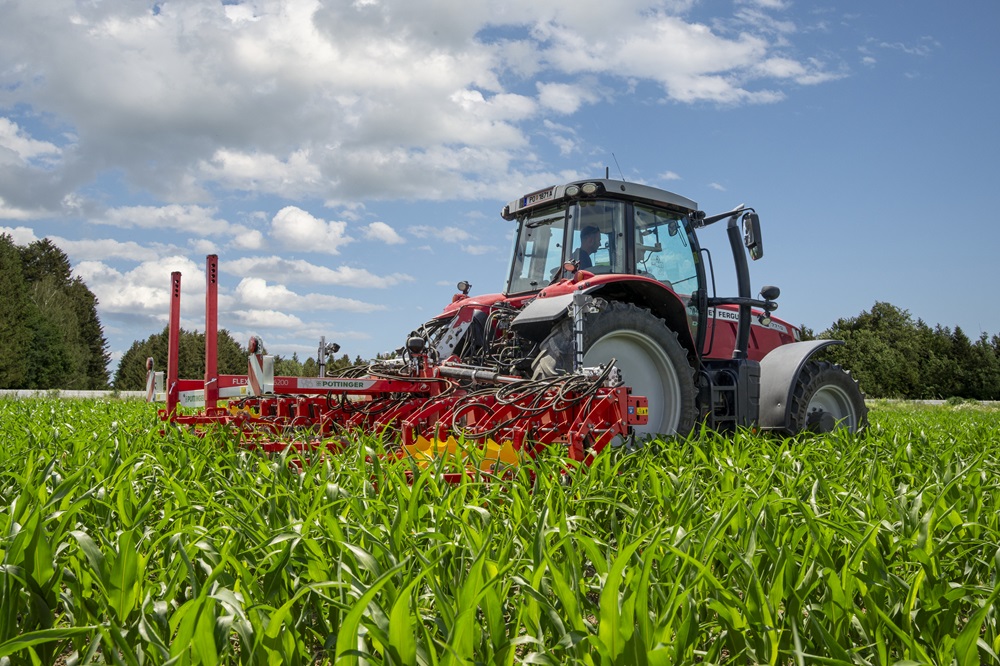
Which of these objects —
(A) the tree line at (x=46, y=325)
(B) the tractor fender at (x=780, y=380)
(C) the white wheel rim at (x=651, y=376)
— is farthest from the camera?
(A) the tree line at (x=46, y=325)

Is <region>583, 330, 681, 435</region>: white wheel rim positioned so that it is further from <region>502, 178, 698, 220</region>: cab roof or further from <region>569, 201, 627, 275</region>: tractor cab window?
<region>502, 178, 698, 220</region>: cab roof

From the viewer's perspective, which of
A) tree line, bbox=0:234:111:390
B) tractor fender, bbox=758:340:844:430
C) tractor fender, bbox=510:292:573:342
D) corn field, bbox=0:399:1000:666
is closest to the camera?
corn field, bbox=0:399:1000:666

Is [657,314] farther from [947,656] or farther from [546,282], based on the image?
[947,656]

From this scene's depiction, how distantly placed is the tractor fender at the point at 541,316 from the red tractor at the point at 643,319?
1 cm

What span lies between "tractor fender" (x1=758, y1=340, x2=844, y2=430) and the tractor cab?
0.96 meters

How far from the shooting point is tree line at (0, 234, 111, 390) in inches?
1059

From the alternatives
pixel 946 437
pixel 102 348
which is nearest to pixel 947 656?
pixel 946 437

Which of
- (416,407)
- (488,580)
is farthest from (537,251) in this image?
(488,580)

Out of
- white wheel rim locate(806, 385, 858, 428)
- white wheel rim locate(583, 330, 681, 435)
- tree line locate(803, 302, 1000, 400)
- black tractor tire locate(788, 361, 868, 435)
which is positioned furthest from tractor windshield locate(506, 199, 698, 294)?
tree line locate(803, 302, 1000, 400)

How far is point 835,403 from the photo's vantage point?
7.19 meters

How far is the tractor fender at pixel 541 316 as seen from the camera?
193 inches

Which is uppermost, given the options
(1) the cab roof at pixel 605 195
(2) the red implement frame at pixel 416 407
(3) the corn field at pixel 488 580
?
(1) the cab roof at pixel 605 195

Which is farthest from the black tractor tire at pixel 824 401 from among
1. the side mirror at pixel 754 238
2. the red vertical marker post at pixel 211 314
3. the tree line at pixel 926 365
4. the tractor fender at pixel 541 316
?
the tree line at pixel 926 365

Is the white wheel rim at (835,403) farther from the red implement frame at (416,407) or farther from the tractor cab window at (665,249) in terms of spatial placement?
the red implement frame at (416,407)
